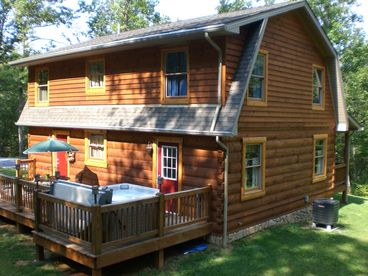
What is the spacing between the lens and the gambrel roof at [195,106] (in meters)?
8.73

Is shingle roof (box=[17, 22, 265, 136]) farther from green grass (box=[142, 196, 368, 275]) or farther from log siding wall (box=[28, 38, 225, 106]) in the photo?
green grass (box=[142, 196, 368, 275])

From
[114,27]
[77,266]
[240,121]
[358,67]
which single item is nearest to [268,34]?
[240,121]

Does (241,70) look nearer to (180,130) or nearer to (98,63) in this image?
(180,130)

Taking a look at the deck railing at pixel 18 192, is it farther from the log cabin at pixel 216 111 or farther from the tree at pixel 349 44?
the tree at pixel 349 44

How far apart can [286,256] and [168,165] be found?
3.79 meters

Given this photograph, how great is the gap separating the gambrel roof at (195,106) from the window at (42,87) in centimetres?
79

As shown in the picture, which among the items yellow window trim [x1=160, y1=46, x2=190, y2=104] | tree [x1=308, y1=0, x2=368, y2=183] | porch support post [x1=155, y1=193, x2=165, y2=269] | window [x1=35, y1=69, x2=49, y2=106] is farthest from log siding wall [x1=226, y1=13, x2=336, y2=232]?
tree [x1=308, y1=0, x2=368, y2=183]

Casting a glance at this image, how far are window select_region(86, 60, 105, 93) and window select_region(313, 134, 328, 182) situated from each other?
7894 millimetres

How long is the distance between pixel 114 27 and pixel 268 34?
27370 mm

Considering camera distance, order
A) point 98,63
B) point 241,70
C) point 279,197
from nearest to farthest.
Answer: point 241,70, point 279,197, point 98,63

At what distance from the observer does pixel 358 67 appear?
96.0 feet

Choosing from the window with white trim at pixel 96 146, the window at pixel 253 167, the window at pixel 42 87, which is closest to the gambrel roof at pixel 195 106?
the window with white trim at pixel 96 146

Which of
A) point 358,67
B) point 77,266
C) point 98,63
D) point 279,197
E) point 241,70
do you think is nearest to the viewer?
point 77,266

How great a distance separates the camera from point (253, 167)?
33.8 ft
